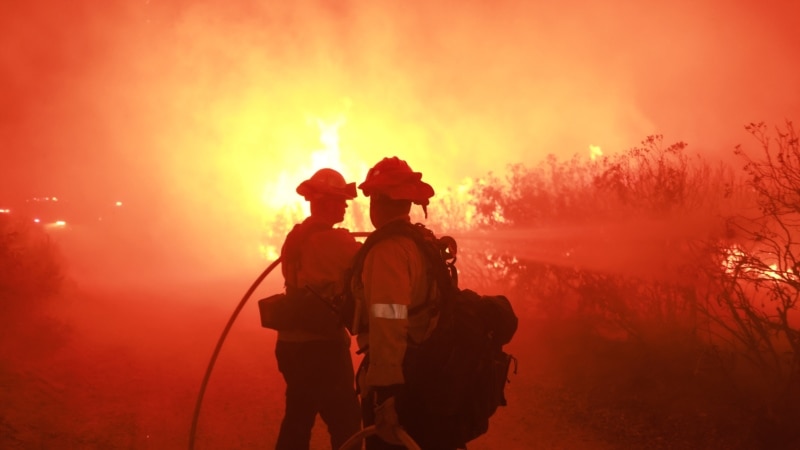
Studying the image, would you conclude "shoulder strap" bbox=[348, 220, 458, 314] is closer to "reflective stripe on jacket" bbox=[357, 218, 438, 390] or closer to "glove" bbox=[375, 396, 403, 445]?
"reflective stripe on jacket" bbox=[357, 218, 438, 390]

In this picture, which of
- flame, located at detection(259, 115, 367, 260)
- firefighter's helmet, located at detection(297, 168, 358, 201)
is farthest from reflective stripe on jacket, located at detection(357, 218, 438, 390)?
flame, located at detection(259, 115, 367, 260)

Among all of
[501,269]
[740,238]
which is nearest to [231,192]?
[501,269]

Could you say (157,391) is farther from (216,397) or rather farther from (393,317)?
(393,317)

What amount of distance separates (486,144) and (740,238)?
21.7 meters

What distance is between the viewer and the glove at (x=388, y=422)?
2803 mm

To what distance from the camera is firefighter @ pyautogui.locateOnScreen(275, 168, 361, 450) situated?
151 inches

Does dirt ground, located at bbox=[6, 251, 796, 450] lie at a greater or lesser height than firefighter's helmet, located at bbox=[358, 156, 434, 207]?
lesser

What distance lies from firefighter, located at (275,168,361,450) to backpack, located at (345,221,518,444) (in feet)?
2.50

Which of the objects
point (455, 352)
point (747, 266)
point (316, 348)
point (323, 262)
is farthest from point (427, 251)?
point (747, 266)

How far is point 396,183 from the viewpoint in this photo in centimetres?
310

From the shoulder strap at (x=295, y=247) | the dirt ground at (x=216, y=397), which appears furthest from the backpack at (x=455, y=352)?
the dirt ground at (x=216, y=397)

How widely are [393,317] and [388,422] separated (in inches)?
19.8

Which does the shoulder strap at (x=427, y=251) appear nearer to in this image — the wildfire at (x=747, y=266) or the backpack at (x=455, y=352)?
the backpack at (x=455, y=352)

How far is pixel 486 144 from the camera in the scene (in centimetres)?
2716
